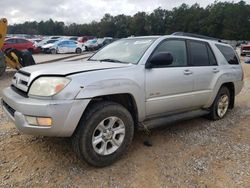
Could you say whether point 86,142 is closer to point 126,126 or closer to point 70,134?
point 70,134

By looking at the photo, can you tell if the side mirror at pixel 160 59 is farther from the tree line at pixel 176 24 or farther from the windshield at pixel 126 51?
the tree line at pixel 176 24

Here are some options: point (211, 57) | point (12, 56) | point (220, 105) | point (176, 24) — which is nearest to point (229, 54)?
point (211, 57)

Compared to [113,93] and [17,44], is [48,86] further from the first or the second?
[17,44]

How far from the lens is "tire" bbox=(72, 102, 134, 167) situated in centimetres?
326

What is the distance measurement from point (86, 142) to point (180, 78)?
190cm

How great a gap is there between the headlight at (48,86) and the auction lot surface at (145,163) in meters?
1.00

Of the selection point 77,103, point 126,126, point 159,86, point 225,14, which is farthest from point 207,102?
point 225,14

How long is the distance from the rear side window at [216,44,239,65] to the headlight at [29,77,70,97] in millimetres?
3641

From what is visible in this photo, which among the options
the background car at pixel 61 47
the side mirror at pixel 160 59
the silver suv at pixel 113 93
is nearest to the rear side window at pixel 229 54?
the silver suv at pixel 113 93

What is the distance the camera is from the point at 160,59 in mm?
3869

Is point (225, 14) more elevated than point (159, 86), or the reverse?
point (225, 14)

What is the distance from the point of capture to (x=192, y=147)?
165 inches

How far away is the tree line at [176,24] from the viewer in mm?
67375

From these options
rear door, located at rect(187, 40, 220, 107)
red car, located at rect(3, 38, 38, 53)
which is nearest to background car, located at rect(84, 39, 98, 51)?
red car, located at rect(3, 38, 38, 53)
